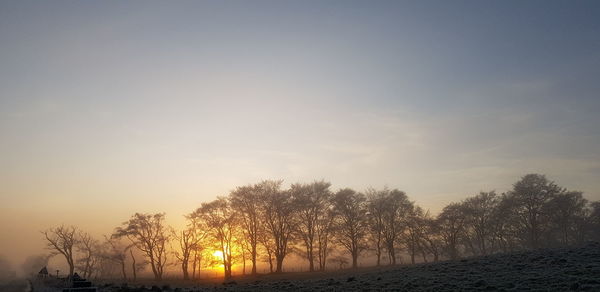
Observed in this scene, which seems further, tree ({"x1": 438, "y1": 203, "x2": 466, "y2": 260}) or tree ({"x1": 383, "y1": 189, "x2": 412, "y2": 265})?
tree ({"x1": 438, "y1": 203, "x2": 466, "y2": 260})

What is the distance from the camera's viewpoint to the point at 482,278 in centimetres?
3406

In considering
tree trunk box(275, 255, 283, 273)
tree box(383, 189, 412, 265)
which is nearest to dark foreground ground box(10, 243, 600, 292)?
tree trunk box(275, 255, 283, 273)

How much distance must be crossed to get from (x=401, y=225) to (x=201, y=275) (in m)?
40.3

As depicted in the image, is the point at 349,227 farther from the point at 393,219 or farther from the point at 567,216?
the point at 567,216

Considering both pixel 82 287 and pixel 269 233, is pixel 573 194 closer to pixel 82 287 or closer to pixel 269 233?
pixel 269 233

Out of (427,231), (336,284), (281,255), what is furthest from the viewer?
(427,231)

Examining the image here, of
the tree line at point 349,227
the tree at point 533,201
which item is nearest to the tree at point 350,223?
the tree line at point 349,227

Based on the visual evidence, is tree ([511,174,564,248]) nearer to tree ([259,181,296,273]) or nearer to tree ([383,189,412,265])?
tree ([383,189,412,265])

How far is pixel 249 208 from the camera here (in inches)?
2884

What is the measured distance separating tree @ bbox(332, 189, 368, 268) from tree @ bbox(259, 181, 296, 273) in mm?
9062

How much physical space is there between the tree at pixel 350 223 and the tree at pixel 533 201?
3198cm

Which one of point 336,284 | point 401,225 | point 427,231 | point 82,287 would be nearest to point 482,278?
point 336,284

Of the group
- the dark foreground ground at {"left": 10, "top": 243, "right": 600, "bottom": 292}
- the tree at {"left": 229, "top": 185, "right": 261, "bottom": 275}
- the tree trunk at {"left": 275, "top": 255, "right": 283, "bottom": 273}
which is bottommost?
the tree trunk at {"left": 275, "top": 255, "right": 283, "bottom": 273}

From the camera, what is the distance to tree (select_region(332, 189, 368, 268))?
246ft
